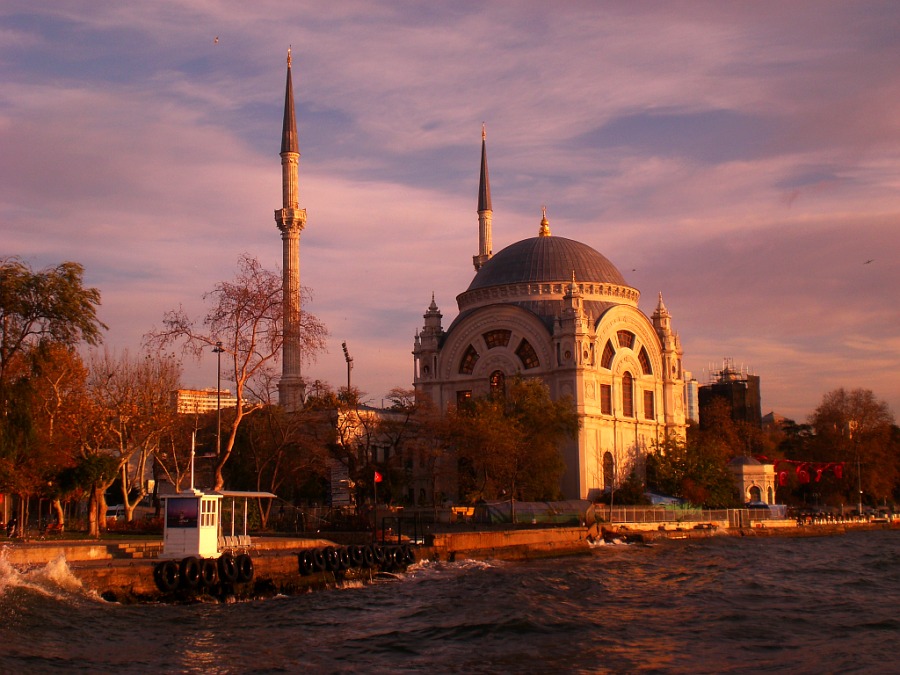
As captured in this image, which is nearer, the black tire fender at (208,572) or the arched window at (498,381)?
the black tire fender at (208,572)

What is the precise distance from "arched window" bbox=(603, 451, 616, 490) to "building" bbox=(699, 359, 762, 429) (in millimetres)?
47577

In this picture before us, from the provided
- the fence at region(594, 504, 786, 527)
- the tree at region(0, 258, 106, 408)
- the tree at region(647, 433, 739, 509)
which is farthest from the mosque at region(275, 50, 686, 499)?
the tree at region(0, 258, 106, 408)

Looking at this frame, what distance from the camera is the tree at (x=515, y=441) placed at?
50625 millimetres

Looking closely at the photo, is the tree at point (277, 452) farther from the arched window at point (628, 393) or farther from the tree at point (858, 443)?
the tree at point (858, 443)

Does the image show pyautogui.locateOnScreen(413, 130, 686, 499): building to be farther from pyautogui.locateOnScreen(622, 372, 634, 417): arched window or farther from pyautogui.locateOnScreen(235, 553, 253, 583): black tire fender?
pyautogui.locateOnScreen(235, 553, 253, 583): black tire fender

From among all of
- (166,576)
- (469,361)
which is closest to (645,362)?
(469,361)

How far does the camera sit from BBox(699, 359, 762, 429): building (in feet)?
359

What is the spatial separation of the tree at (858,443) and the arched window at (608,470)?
947 inches

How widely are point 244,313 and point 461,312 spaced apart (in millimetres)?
33065

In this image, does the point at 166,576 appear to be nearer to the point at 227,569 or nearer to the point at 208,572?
the point at 208,572

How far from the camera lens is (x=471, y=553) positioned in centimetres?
3603

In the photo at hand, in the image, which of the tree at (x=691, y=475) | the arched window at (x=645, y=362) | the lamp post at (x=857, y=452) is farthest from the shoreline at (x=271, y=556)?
the lamp post at (x=857, y=452)

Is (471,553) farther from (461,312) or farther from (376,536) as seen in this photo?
(461,312)

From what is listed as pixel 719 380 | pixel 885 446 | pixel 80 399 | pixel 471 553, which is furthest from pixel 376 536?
pixel 719 380
